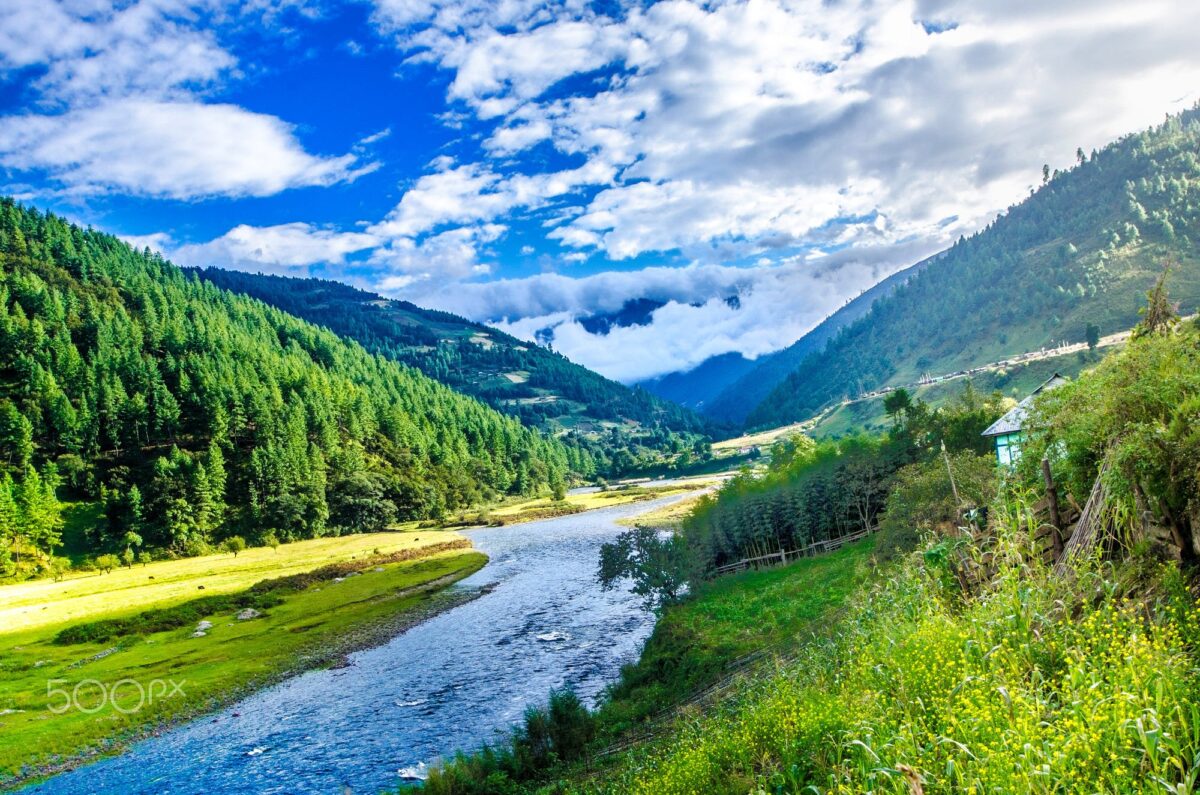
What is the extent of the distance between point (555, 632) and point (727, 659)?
Result: 20.3m

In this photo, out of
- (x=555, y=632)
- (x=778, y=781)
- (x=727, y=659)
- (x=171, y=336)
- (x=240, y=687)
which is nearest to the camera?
(x=778, y=781)

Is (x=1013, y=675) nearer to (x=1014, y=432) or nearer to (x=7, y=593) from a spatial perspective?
(x=1014, y=432)

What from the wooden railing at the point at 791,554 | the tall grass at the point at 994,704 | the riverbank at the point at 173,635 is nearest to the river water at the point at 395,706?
the riverbank at the point at 173,635

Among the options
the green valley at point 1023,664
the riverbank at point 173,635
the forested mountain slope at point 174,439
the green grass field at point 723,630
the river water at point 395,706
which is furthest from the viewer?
the forested mountain slope at point 174,439

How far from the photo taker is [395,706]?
40.1 meters

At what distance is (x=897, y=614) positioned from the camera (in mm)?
16828

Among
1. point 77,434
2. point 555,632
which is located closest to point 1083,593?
point 555,632

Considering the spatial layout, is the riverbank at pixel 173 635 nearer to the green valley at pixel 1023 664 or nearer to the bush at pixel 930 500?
the green valley at pixel 1023 664

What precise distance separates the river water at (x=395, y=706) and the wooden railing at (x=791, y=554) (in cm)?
1506

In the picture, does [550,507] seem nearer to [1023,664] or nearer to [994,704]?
[1023,664]

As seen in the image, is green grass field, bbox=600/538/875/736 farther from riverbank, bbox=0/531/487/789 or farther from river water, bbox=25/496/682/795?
riverbank, bbox=0/531/487/789

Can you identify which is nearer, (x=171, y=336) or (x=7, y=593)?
(x=7, y=593)

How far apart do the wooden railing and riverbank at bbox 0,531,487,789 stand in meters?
30.8

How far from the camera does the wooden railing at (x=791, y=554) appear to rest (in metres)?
71.1
